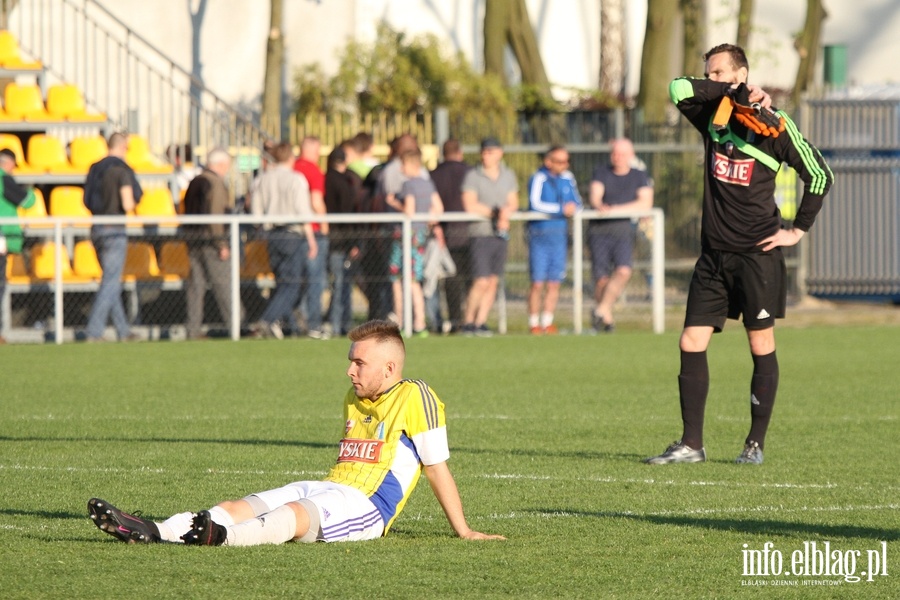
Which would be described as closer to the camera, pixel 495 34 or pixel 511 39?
pixel 495 34

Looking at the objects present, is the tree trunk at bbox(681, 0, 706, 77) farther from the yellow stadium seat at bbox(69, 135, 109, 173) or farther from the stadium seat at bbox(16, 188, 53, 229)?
the stadium seat at bbox(16, 188, 53, 229)

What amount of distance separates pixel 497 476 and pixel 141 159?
1408 cm

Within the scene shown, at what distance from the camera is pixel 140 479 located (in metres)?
8.38

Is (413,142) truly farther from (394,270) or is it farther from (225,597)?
(225,597)

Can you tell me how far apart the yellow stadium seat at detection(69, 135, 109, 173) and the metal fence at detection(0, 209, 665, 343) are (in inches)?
75.1

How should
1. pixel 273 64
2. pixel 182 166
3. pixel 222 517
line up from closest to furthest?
pixel 222 517 < pixel 182 166 < pixel 273 64

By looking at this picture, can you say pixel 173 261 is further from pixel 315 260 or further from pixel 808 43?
pixel 808 43

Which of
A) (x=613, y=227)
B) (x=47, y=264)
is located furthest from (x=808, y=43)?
(x=47, y=264)

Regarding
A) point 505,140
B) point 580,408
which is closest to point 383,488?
point 580,408

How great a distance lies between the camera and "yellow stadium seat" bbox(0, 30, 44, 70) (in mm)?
22281

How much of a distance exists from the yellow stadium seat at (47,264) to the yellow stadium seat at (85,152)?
2.11 metres

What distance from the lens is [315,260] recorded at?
18875 millimetres

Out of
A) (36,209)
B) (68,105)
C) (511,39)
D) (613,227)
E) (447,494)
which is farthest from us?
(511,39)

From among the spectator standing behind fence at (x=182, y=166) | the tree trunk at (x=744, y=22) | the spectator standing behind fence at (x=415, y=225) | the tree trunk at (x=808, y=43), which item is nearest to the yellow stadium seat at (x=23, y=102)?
the spectator standing behind fence at (x=182, y=166)
